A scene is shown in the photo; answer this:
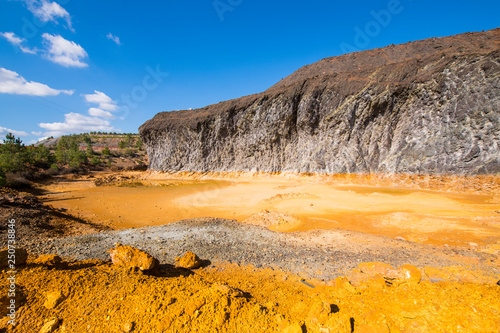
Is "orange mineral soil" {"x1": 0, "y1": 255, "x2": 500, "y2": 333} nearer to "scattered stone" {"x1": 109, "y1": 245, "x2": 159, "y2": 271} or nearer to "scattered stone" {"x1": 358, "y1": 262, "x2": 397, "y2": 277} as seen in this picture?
"scattered stone" {"x1": 109, "y1": 245, "x2": 159, "y2": 271}

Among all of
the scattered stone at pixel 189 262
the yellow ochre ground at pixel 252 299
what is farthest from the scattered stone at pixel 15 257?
the scattered stone at pixel 189 262

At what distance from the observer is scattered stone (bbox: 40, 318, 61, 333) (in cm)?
234

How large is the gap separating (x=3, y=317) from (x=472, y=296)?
6.48 meters

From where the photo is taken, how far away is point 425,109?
19047mm

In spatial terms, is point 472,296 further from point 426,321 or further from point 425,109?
point 425,109

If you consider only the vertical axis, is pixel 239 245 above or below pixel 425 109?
below

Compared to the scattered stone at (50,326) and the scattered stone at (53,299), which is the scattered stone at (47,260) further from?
the scattered stone at (50,326)

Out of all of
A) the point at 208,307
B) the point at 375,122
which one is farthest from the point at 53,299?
the point at 375,122

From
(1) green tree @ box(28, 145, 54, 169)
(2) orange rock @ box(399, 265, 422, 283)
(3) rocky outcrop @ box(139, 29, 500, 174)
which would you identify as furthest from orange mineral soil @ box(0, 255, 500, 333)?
(1) green tree @ box(28, 145, 54, 169)

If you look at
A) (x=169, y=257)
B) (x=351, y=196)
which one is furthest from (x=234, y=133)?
(x=169, y=257)

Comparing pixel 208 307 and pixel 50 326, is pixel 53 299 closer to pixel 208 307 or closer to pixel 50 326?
pixel 50 326

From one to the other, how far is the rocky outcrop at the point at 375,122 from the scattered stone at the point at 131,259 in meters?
22.0

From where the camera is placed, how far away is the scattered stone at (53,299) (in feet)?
8.61

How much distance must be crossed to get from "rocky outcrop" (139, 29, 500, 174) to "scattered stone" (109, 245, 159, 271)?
72.1 ft
